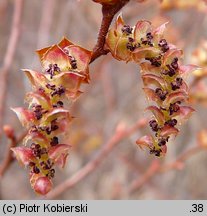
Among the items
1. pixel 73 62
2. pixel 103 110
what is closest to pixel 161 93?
pixel 73 62

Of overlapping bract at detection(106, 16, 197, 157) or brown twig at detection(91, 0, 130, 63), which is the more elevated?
brown twig at detection(91, 0, 130, 63)

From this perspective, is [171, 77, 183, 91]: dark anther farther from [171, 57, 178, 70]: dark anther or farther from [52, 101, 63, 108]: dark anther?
[52, 101, 63, 108]: dark anther

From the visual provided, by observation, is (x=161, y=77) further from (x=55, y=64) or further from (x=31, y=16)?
(x=31, y=16)

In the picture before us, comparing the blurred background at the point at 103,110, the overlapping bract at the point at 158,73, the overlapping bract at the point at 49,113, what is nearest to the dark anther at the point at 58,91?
the overlapping bract at the point at 49,113

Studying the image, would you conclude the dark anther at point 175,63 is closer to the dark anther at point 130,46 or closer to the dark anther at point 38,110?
the dark anther at point 130,46

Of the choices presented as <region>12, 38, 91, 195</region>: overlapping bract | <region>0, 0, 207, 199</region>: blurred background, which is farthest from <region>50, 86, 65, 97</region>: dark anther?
<region>0, 0, 207, 199</region>: blurred background

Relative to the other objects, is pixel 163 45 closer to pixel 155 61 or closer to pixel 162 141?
pixel 155 61
